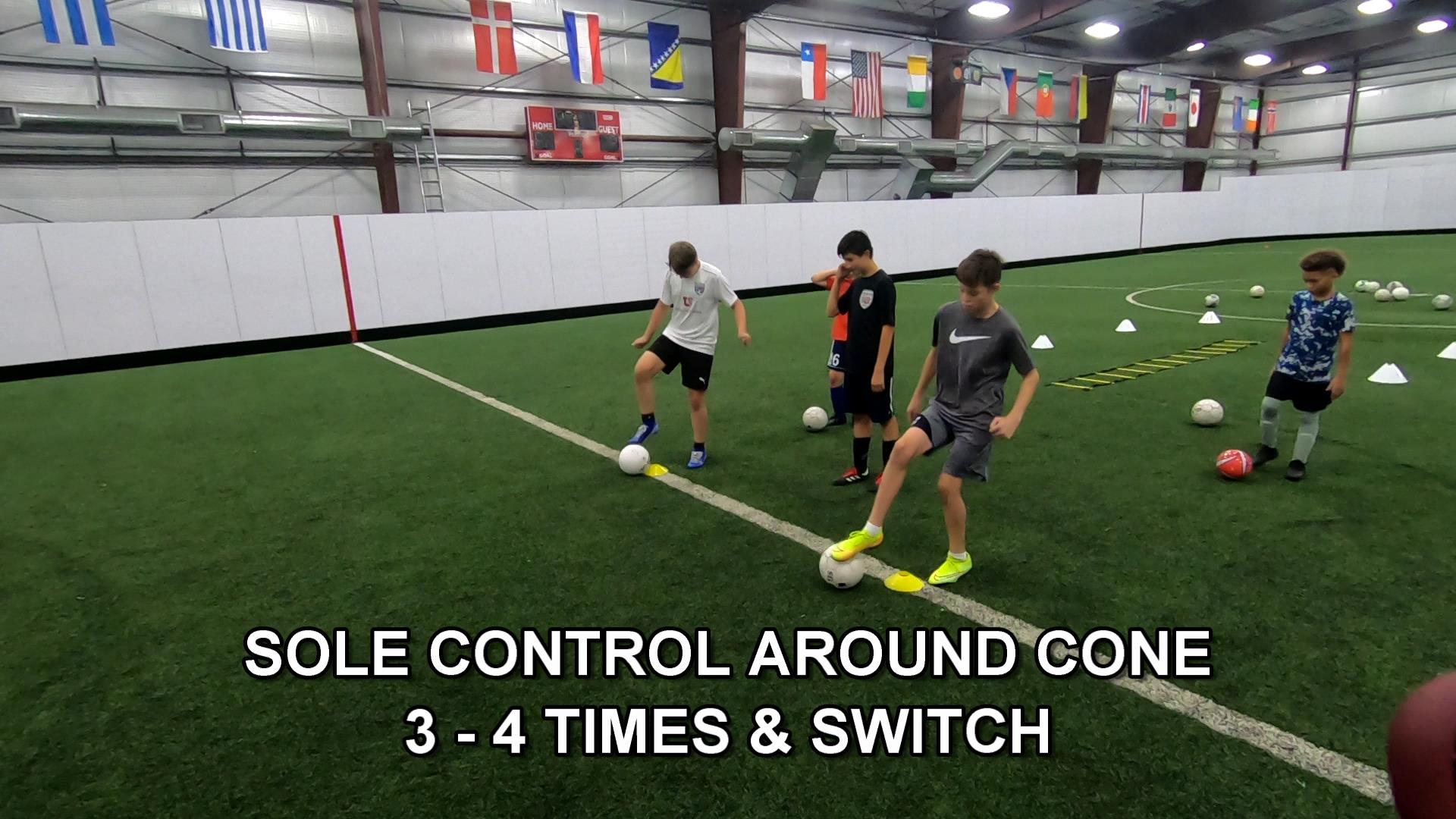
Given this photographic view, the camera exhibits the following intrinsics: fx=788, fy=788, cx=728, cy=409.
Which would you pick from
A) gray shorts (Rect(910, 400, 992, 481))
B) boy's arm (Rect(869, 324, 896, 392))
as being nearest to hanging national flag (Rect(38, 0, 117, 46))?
boy's arm (Rect(869, 324, 896, 392))

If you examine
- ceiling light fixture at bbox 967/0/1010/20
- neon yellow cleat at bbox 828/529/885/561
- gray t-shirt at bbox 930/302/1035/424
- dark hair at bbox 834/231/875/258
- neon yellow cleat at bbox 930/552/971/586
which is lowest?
neon yellow cleat at bbox 930/552/971/586

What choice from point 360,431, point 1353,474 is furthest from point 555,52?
point 1353,474

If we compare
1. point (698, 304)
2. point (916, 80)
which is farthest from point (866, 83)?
point (698, 304)

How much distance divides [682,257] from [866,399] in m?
1.69

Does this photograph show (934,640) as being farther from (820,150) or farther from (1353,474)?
(820,150)

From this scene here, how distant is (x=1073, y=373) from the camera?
8.56m

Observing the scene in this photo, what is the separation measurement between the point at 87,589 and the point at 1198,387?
8.75 metres

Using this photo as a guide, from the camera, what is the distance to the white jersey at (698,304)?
5879 mm

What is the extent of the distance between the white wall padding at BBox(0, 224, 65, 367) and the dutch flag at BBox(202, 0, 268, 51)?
5.87 metres

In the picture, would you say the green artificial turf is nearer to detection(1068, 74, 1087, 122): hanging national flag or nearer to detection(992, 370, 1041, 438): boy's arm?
detection(992, 370, 1041, 438): boy's arm

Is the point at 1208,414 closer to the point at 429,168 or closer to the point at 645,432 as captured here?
the point at 645,432

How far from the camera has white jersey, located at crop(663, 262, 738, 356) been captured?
5.88m

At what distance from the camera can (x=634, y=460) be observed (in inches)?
226

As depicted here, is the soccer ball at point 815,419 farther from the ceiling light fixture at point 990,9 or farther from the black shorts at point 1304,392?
→ the ceiling light fixture at point 990,9
